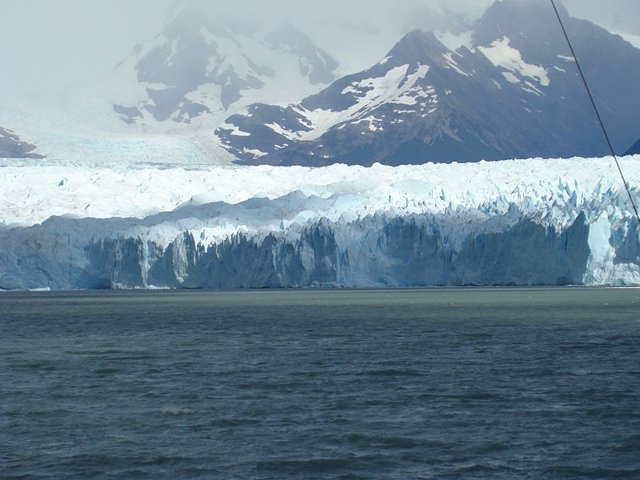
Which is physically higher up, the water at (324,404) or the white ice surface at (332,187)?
the white ice surface at (332,187)

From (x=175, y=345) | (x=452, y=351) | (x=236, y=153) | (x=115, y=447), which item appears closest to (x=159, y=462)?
(x=115, y=447)

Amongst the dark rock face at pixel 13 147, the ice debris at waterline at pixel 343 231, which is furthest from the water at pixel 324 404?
the dark rock face at pixel 13 147

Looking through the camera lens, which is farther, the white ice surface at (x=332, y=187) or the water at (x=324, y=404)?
the white ice surface at (x=332, y=187)

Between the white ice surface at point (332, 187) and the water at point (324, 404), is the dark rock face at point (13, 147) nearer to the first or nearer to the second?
the white ice surface at point (332, 187)

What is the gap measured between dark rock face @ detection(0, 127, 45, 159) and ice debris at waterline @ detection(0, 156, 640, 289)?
6315cm

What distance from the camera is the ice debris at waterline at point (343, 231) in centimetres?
6506

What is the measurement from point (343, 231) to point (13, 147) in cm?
9893

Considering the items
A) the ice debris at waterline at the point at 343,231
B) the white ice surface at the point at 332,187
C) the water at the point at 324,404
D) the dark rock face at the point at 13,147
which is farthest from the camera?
the dark rock face at the point at 13,147

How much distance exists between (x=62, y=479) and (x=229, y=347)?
57.3 feet

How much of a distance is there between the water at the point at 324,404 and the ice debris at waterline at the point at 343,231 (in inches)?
1143

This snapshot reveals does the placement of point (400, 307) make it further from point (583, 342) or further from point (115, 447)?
point (115, 447)

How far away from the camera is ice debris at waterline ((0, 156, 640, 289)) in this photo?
65062 mm

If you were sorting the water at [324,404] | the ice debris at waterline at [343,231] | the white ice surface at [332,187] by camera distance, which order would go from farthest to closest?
the white ice surface at [332,187] → the ice debris at waterline at [343,231] → the water at [324,404]

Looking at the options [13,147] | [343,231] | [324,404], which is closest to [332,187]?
[343,231]
